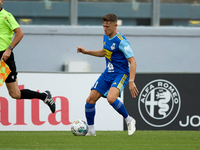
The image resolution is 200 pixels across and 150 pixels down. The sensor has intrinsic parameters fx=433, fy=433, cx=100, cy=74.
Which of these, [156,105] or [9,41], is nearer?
[9,41]

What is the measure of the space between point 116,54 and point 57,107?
249 cm

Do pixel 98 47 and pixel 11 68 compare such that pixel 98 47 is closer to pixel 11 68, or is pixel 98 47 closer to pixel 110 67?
pixel 110 67

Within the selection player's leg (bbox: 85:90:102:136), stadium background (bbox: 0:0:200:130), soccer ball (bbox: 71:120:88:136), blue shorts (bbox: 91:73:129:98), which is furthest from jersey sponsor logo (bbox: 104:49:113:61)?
stadium background (bbox: 0:0:200:130)

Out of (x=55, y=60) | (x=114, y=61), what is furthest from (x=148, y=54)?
(x=114, y=61)

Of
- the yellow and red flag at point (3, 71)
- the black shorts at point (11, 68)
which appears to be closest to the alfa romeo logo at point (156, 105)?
the black shorts at point (11, 68)

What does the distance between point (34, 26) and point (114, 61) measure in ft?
18.1

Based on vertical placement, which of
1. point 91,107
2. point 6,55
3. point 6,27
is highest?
point 6,27

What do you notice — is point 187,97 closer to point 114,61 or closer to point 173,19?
point 114,61

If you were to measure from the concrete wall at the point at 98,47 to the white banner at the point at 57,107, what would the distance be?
296 centimetres

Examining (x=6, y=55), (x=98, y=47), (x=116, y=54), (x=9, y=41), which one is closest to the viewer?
(x=6, y=55)

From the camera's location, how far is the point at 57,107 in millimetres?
8211

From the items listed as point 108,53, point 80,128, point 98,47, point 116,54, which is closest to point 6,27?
point 108,53

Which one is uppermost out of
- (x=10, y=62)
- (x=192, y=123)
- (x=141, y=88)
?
(x=10, y=62)

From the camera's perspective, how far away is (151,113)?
8.41 meters
